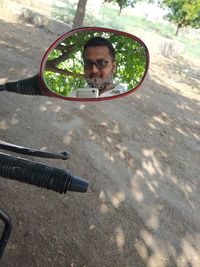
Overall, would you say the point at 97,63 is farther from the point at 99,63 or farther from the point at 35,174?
the point at 35,174

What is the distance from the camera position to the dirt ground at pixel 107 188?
320cm

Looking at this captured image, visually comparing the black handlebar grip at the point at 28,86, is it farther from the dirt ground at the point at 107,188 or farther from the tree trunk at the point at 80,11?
the tree trunk at the point at 80,11

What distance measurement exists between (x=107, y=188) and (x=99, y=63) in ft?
10.1

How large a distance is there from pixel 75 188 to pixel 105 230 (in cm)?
258

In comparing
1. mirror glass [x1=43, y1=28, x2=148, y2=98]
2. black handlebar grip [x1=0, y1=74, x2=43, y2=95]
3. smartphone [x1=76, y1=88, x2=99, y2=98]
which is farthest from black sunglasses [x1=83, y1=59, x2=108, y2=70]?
black handlebar grip [x1=0, y1=74, x2=43, y2=95]

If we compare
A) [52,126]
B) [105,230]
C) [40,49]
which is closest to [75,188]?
[105,230]

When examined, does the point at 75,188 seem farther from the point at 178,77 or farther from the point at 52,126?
the point at 178,77

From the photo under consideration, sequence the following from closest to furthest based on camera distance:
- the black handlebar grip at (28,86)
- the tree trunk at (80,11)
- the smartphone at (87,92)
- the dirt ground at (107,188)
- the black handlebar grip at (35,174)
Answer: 1. the black handlebar grip at (35,174)
2. the black handlebar grip at (28,86)
3. the smartphone at (87,92)
4. the dirt ground at (107,188)
5. the tree trunk at (80,11)

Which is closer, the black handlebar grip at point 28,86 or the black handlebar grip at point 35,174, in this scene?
the black handlebar grip at point 35,174

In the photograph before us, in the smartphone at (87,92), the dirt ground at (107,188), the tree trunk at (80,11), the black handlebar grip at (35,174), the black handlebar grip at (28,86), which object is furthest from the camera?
the tree trunk at (80,11)

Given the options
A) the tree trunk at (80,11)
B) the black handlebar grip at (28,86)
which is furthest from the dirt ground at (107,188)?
the tree trunk at (80,11)

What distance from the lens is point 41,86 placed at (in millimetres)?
1263

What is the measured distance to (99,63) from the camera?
1.30 metres

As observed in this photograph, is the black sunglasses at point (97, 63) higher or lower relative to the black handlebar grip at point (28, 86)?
higher
